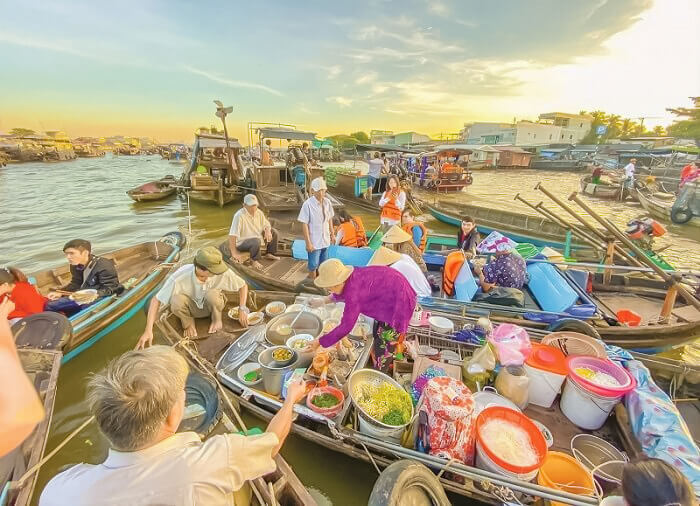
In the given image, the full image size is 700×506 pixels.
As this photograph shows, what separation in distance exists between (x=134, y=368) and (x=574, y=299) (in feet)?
19.3

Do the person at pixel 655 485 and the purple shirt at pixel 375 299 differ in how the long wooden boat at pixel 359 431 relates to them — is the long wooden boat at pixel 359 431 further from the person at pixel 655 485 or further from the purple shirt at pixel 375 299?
the person at pixel 655 485

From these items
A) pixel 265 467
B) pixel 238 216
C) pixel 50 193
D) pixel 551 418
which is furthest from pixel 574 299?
pixel 50 193

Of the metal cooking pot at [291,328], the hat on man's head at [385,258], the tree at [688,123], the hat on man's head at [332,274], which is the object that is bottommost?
the metal cooking pot at [291,328]

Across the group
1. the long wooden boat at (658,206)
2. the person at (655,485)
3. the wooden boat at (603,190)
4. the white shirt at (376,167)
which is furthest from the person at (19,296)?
the wooden boat at (603,190)

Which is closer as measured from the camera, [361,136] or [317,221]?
[317,221]

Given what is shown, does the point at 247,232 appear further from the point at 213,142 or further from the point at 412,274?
the point at 213,142

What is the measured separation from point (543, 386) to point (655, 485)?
2.14 m

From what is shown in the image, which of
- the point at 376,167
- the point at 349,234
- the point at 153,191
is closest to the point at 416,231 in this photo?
the point at 349,234

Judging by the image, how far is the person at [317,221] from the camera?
6.10m

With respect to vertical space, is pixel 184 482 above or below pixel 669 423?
above

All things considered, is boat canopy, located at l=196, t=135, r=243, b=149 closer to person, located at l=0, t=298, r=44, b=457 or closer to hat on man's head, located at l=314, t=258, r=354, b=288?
hat on man's head, located at l=314, t=258, r=354, b=288

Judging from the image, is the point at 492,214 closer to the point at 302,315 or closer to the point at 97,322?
the point at 302,315

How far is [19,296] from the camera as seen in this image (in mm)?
4547

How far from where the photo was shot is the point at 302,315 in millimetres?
4598
